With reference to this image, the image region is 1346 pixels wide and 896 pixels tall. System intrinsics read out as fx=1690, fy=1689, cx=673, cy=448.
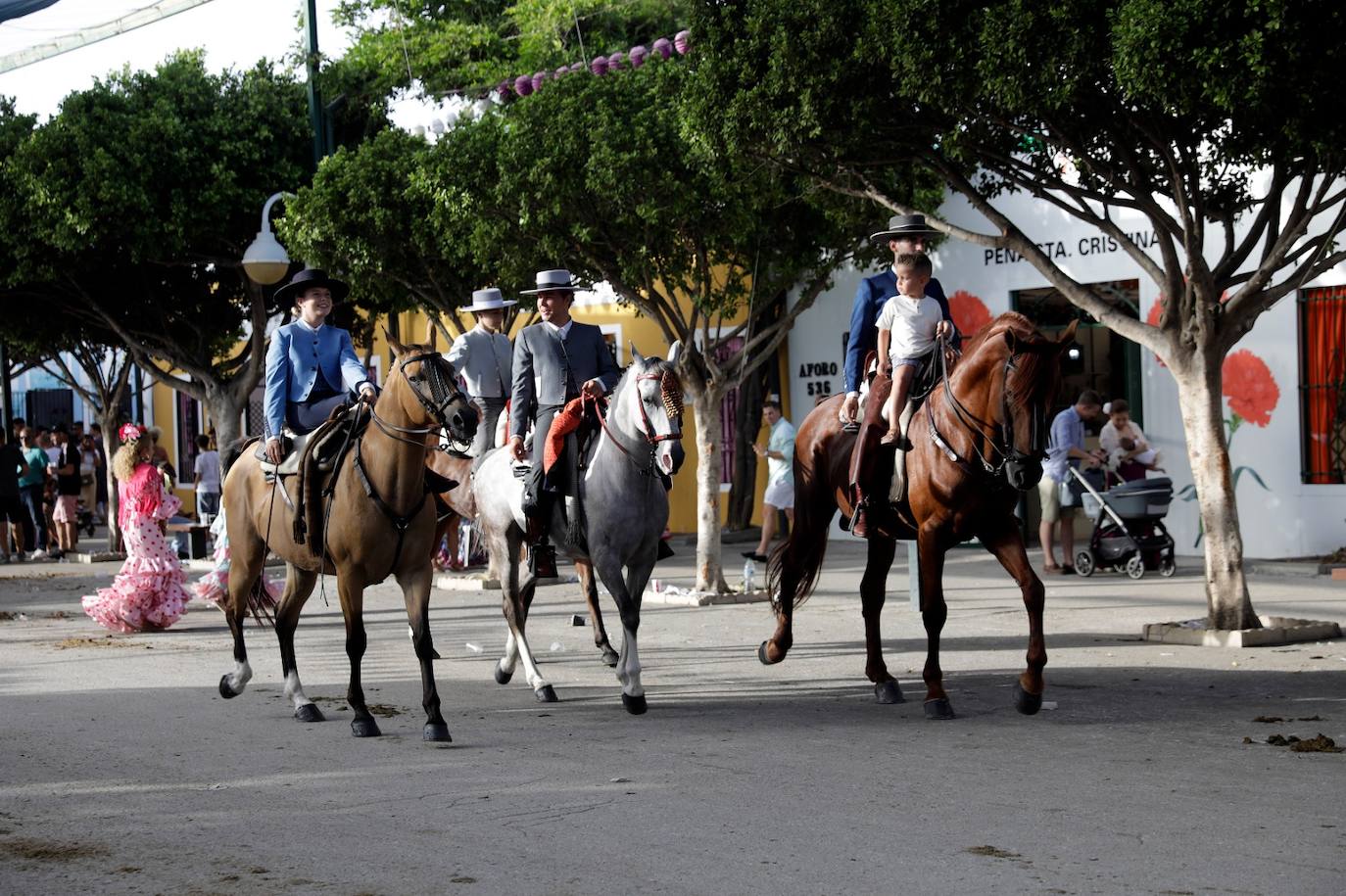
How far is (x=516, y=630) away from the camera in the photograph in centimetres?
1116

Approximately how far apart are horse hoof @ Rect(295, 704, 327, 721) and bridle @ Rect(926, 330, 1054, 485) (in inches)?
160

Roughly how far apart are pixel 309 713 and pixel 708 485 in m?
8.64

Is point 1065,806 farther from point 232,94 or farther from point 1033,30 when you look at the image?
point 232,94

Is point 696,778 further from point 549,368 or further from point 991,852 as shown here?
point 549,368

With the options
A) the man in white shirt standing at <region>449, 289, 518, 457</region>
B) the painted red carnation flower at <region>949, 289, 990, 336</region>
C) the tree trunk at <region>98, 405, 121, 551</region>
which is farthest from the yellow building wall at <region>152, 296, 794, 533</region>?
the man in white shirt standing at <region>449, 289, 518, 457</region>

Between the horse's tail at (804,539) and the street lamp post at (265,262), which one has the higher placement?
the street lamp post at (265,262)

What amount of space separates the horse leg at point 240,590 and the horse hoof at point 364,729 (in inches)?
68.6

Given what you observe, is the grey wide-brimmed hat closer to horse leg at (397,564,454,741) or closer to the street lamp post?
horse leg at (397,564,454,741)

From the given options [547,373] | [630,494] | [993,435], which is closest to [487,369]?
[547,373]

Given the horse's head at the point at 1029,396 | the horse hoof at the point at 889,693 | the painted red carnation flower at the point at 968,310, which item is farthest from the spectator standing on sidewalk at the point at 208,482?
the horse's head at the point at 1029,396

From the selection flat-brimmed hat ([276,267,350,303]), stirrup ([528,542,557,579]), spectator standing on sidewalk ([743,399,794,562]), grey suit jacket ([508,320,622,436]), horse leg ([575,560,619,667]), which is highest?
flat-brimmed hat ([276,267,350,303])

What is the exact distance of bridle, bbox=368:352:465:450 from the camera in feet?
31.0

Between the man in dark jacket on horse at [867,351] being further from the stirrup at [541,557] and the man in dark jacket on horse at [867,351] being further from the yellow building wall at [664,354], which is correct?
the yellow building wall at [664,354]

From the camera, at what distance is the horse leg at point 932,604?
9836 millimetres
